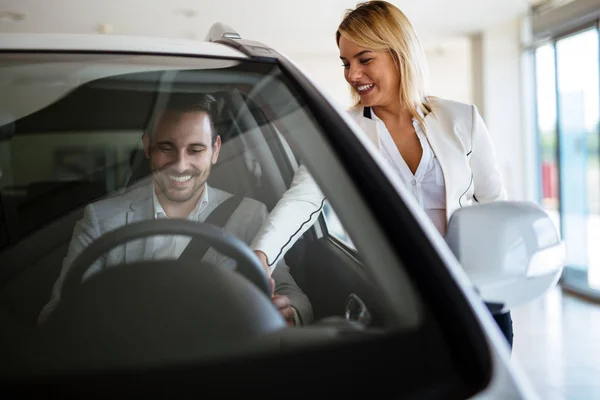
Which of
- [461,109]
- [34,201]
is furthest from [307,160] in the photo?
[461,109]

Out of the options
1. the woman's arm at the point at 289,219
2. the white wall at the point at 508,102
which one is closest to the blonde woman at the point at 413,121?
the woman's arm at the point at 289,219

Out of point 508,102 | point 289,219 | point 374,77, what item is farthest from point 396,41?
point 508,102

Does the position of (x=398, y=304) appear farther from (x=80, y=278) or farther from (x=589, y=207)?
(x=589, y=207)

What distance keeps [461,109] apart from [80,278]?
39.3 inches

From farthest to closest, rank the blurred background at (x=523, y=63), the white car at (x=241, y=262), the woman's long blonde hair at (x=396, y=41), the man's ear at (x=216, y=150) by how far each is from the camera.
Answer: the blurred background at (x=523, y=63) → the woman's long blonde hair at (x=396, y=41) → the man's ear at (x=216, y=150) → the white car at (x=241, y=262)

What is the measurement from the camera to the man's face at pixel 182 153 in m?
0.97

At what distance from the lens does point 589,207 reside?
5992 mm

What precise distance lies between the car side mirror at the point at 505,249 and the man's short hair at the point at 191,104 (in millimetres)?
420

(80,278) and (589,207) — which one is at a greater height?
(80,278)

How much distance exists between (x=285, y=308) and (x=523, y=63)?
704 centimetres

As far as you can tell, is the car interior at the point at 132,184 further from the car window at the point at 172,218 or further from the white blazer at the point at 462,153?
the white blazer at the point at 462,153

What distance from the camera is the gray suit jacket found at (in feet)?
2.76

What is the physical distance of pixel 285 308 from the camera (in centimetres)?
80

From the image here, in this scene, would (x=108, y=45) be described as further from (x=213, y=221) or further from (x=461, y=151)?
(x=461, y=151)
